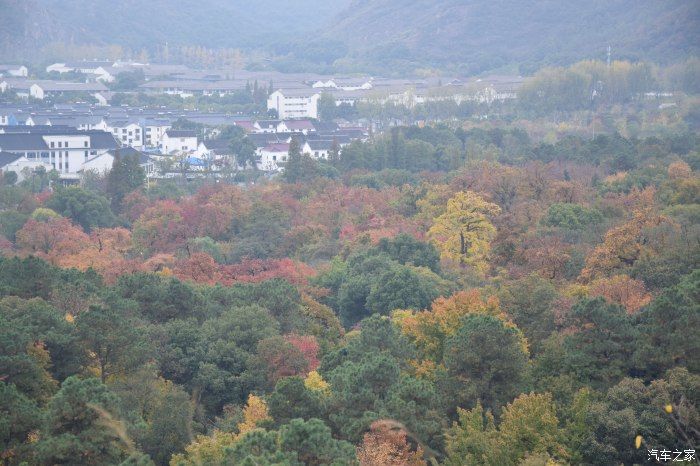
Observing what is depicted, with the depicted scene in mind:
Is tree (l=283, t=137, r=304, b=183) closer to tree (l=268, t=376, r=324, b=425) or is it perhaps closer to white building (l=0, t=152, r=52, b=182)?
white building (l=0, t=152, r=52, b=182)

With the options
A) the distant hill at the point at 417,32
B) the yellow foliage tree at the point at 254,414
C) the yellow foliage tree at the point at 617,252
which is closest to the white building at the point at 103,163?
the yellow foliage tree at the point at 617,252

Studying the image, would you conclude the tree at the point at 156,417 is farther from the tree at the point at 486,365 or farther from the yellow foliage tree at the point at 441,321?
the yellow foliage tree at the point at 441,321

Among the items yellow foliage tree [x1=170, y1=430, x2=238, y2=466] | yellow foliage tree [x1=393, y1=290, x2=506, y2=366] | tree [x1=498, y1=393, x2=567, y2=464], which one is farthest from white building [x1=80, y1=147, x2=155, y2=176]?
tree [x1=498, y1=393, x2=567, y2=464]

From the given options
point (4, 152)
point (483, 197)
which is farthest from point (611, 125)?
point (4, 152)

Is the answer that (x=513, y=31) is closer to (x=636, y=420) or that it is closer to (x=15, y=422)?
(x=636, y=420)

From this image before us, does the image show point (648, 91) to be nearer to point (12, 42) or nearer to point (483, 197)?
point (483, 197)

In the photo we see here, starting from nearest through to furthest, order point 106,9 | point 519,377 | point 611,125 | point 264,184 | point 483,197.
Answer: point 519,377 → point 483,197 → point 264,184 → point 611,125 → point 106,9
